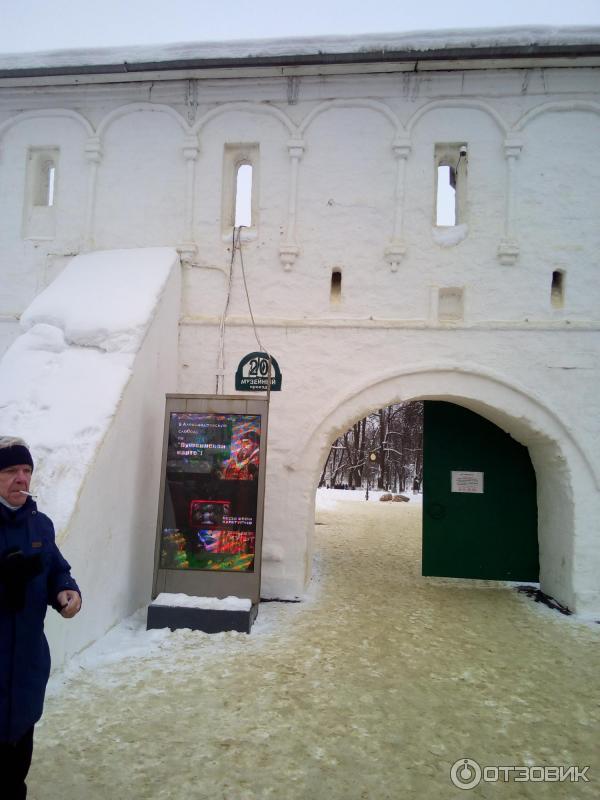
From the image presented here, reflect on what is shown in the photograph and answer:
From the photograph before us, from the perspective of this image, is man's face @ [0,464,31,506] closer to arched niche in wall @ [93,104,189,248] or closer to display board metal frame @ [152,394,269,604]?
display board metal frame @ [152,394,269,604]

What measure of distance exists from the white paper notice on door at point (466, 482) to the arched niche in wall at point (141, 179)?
4754 millimetres

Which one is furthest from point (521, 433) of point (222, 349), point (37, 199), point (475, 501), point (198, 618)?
point (37, 199)

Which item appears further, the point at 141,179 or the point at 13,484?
the point at 141,179

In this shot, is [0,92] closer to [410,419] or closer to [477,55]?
[477,55]

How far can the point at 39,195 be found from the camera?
7254 mm

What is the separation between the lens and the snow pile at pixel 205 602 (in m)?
4.91

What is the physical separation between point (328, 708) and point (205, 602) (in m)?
1.73

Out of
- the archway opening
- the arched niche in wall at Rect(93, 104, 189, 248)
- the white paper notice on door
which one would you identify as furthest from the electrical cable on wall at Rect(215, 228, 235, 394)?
the white paper notice on door

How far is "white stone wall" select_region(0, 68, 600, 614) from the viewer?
6133mm

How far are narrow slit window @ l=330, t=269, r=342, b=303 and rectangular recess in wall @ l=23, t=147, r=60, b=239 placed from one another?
3626mm

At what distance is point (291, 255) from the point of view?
6508 mm

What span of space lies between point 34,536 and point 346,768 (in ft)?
6.95

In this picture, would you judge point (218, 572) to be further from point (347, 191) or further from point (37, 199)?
point (37, 199)

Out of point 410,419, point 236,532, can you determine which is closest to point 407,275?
point 236,532
